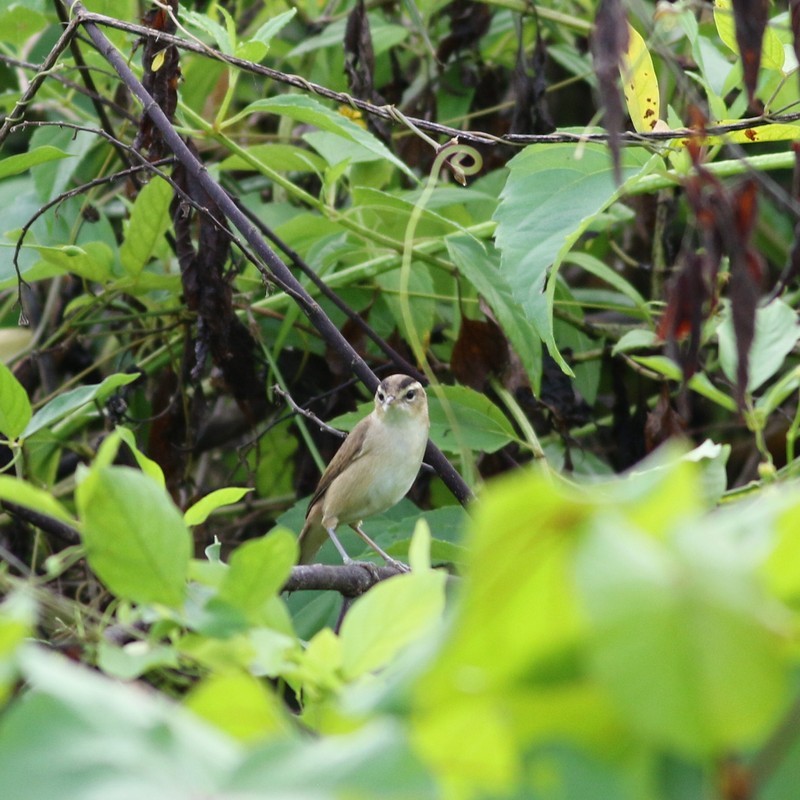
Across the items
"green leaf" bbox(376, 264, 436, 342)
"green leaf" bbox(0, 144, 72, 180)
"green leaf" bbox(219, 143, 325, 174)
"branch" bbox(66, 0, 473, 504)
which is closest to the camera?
"branch" bbox(66, 0, 473, 504)

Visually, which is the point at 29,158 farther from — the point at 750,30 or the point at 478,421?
the point at 750,30

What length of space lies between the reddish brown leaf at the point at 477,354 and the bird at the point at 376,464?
A: 31 centimetres

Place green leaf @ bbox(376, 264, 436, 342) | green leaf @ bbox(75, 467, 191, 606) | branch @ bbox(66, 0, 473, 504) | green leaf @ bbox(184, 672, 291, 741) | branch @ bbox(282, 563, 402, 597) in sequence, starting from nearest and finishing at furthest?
1. green leaf @ bbox(184, 672, 291, 741)
2. green leaf @ bbox(75, 467, 191, 606)
3. branch @ bbox(282, 563, 402, 597)
4. branch @ bbox(66, 0, 473, 504)
5. green leaf @ bbox(376, 264, 436, 342)

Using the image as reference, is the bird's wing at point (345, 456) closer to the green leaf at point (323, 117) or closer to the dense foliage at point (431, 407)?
the dense foliage at point (431, 407)

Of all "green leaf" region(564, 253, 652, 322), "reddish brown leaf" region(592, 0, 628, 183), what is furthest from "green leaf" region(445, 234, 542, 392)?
"reddish brown leaf" region(592, 0, 628, 183)

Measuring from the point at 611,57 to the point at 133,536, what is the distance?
2.08 feet

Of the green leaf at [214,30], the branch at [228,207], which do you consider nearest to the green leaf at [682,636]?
the branch at [228,207]

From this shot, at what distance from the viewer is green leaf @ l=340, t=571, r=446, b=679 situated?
0.98 metres

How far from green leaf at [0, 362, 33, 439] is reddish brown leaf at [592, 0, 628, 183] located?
122 centimetres

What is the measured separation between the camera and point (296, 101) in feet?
7.61

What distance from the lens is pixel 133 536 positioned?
36.9 inches

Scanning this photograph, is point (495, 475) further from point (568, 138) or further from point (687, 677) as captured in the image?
point (687, 677)

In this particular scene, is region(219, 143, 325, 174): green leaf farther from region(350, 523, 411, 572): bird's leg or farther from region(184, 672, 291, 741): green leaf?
region(184, 672, 291, 741): green leaf

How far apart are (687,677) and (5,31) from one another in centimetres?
294
